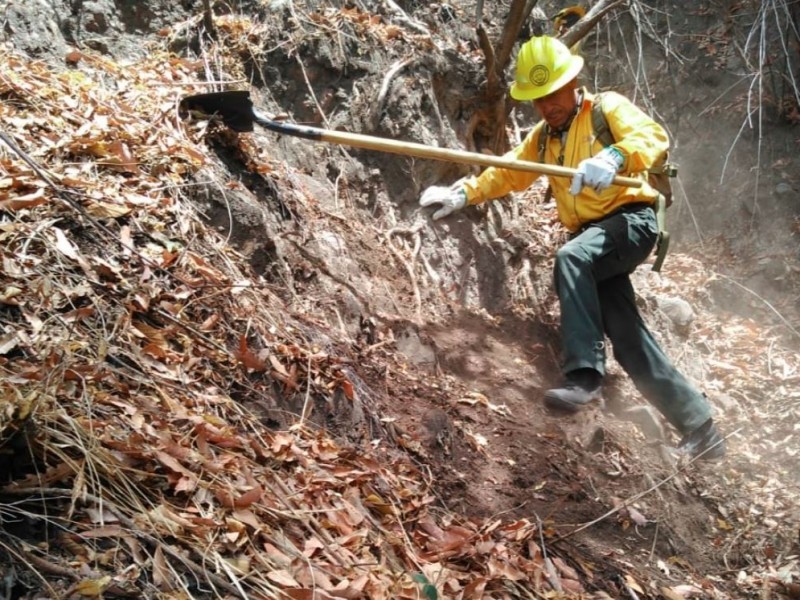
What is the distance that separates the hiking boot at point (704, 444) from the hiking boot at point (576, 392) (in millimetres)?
725

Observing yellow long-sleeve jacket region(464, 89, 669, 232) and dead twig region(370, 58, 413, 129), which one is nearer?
yellow long-sleeve jacket region(464, 89, 669, 232)

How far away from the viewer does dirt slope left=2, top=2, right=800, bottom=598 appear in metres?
1.84

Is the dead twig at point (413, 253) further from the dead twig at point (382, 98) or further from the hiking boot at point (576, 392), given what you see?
the hiking boot at point (576, 392)

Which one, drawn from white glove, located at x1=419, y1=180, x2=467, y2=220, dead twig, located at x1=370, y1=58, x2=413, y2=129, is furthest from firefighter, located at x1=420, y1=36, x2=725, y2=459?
dead twig, located at x1=370, y1=58, x2=413, y2=129

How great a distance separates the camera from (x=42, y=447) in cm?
174

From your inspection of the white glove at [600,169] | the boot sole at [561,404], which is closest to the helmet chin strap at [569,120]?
the white glove at [600,169]

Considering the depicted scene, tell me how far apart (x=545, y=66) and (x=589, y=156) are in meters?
0.57

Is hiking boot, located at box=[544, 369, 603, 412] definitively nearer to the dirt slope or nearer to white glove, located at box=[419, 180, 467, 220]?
the dirt slope

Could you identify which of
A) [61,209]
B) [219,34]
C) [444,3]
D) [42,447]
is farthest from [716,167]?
[42,447]

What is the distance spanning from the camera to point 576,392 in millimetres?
3545

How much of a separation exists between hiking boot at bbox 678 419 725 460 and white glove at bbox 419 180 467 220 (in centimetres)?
202

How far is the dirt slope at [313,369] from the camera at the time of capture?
6.02ft

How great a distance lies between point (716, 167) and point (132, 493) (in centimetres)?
748

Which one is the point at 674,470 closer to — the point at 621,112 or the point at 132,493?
the point at 621,112
